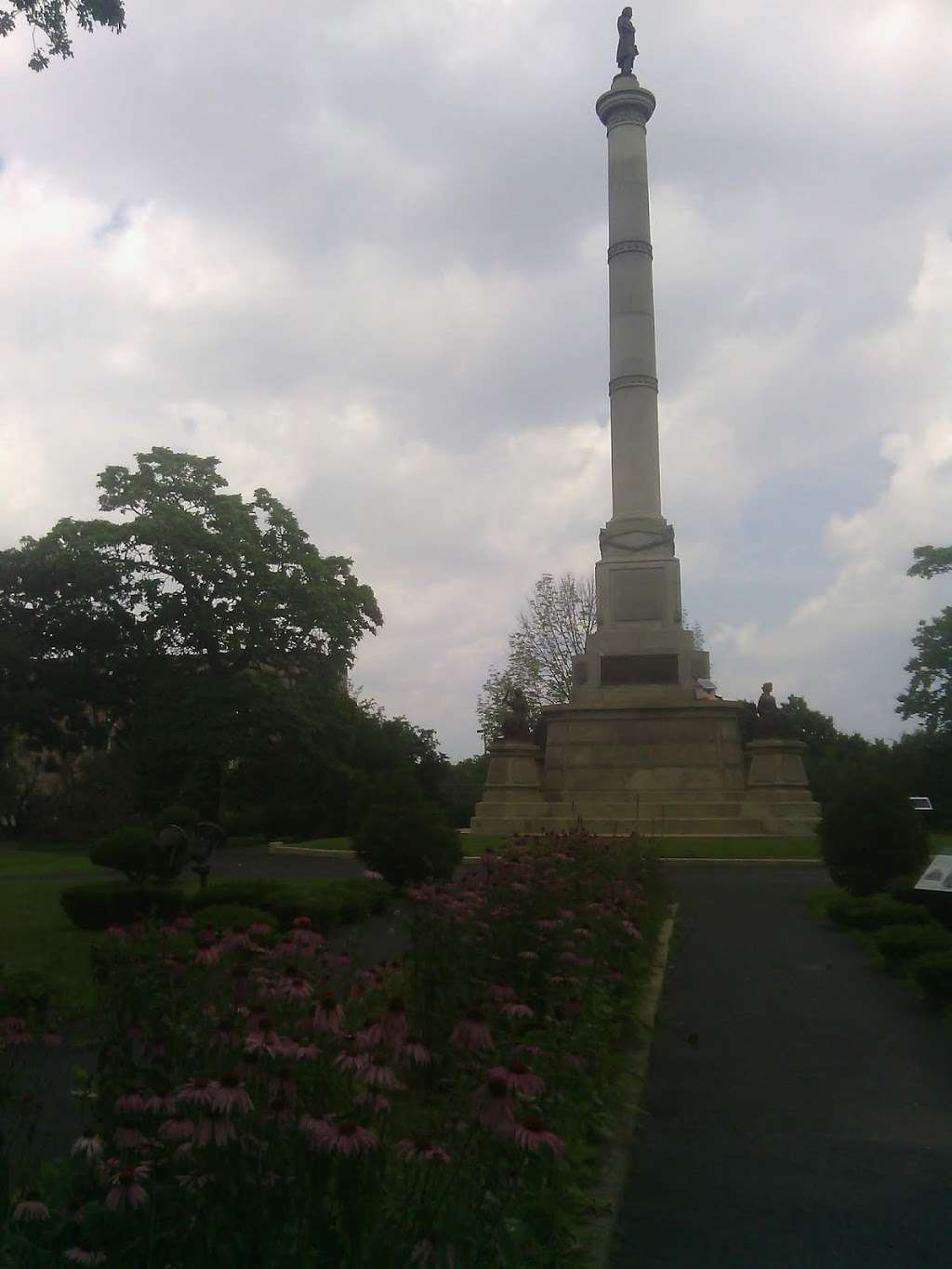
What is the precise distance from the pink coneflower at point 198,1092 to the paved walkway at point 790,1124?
93.5 inches

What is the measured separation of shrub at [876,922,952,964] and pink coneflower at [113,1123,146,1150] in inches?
399

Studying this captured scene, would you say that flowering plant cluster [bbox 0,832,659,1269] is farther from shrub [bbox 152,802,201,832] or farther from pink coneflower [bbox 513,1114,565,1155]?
shrub [bbox 152,802,201,832]

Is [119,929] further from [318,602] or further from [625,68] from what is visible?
[625,68]

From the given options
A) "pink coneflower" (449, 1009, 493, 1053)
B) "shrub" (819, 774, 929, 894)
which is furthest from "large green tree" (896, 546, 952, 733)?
"pink coneflower" (449, 1009, 493, 1053)

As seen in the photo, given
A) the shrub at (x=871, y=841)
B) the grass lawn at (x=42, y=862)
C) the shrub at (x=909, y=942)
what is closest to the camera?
the shrub at (x=909, y=942)

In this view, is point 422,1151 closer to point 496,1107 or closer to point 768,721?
point 496,1107

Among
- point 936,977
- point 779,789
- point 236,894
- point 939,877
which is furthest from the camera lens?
point 779,789

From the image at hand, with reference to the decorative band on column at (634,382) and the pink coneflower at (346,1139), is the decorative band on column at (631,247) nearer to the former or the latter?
the decorative band on column at (634,382)

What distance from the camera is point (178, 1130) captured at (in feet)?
11.1

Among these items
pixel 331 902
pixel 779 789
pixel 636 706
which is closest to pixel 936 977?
pixel 331 902

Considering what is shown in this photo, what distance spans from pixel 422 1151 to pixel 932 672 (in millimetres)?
48587

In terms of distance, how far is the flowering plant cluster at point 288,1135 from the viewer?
3439mm

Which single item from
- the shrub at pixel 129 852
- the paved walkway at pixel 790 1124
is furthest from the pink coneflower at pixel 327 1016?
the shrub at pixel 129 852

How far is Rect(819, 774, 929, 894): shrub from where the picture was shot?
17094 millimetres
